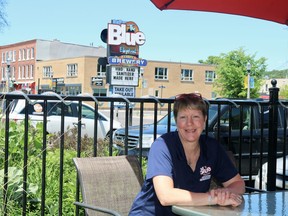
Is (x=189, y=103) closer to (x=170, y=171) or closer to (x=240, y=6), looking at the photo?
(x=170, y=171)

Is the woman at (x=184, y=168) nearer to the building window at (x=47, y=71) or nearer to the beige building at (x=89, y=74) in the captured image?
the beige building at (x=89, y=74)

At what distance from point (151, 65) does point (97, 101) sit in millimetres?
61919

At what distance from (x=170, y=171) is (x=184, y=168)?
4.7 inches

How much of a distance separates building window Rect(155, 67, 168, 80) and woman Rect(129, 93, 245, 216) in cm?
6323

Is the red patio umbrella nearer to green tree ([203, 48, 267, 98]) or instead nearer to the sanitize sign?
the sanitize sign

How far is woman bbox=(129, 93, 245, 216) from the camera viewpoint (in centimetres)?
255

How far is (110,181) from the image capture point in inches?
123

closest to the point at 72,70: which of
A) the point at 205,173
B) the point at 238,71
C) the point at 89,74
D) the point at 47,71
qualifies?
the point at 89,74

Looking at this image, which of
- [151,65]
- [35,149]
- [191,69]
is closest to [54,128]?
[35,149]

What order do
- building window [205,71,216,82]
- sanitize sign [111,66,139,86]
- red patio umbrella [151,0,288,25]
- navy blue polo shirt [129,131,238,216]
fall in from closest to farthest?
navy blue polo shirt [129,131,238,216]
red patio umbrella [151,0,288,25]
sanitize sign [111,66,139,86]
building window [205,71,216,82]

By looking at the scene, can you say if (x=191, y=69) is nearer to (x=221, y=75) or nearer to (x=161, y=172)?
(x=221, y=75)

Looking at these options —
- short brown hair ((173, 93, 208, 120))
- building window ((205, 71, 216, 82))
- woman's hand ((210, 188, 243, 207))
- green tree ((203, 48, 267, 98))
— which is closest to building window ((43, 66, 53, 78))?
building window ((205, 71, 216, 82))

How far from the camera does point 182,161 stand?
8.95 ft

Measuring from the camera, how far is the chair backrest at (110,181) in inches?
119
